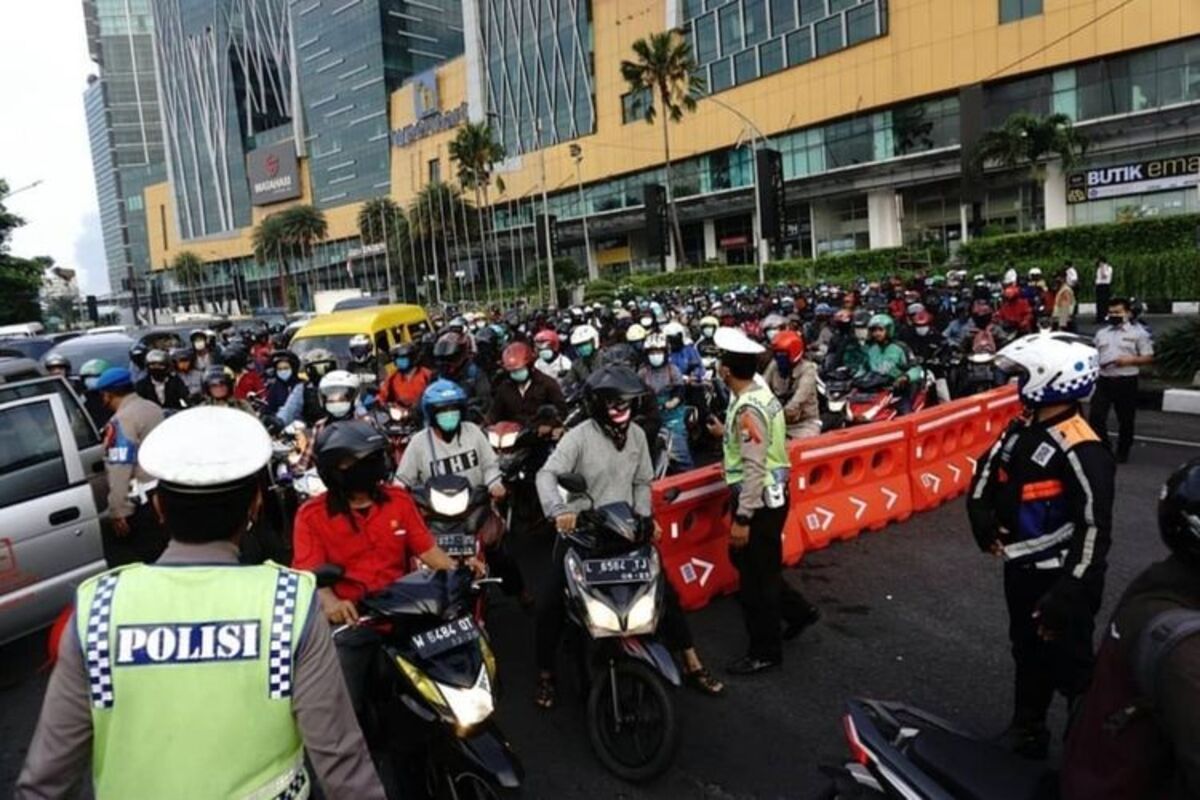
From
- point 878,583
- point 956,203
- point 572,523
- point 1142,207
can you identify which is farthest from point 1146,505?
point 956,203

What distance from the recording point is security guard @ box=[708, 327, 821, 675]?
448cm

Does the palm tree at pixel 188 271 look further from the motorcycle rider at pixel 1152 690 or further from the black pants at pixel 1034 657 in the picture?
the motorcycle rider at pixel 1152 690

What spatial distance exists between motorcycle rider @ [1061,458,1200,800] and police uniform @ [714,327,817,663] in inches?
101

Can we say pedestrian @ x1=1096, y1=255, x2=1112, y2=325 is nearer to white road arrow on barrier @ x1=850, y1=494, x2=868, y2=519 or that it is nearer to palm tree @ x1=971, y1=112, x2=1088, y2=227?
Result: palm tree @ x1=971, y1=112, x2=1088, y2=227

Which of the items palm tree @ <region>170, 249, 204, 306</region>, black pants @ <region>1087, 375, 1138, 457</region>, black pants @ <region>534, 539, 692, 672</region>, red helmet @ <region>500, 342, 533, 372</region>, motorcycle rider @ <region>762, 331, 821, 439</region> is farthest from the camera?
palm tree @ <region>170, 249, 204, 306</region>

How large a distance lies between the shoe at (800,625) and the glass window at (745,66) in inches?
1976

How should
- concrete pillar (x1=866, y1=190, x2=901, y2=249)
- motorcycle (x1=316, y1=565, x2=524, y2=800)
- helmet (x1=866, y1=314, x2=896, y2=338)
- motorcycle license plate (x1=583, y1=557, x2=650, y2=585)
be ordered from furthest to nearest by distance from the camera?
1. concrete pillar (x1=866, y1=190, x2=901, y2=249)
2. helmet (x1=866, y1=314, x2=896, y2=338)
3. motorcycle license plate (x1=583, y1=557, x2=650, y2=585)
4. motorcycle (x1=316, y1=565, x2=524, y2=800)

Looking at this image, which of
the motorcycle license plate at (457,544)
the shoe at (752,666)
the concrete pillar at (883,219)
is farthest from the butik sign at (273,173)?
the shoe at (752,666)

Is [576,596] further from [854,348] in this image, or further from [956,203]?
[956,203]

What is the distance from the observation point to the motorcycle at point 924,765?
216 centimetres

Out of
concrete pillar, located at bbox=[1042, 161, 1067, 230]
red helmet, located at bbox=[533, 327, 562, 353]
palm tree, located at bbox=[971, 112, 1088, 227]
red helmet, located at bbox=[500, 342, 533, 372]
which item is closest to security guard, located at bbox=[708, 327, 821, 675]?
red helmet, located at bbox=[500, 342, 533, 372]

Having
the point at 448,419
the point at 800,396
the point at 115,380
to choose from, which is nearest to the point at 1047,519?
the point at 448,419

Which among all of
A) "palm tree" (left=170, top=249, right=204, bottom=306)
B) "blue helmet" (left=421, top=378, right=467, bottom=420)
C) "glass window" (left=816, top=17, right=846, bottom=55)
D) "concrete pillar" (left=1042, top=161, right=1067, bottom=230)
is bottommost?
"blue helmet" (left=421, top=378, right=467, bottom=420)

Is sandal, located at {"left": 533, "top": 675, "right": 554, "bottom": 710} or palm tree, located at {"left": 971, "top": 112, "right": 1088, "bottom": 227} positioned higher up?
palm tree, located at {"left": 971, "top": 112, "right": 1088, "bottom": 227}
